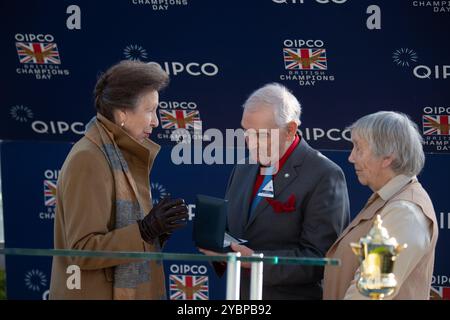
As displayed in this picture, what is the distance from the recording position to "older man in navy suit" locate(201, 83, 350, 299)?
13.3ft

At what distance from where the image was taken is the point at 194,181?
617 cm

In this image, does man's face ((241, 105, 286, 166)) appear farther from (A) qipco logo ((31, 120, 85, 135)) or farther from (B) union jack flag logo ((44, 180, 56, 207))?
(B) union jack flag logo ((44, 180, 56, 207))

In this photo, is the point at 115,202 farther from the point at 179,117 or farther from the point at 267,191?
the point at 179,117

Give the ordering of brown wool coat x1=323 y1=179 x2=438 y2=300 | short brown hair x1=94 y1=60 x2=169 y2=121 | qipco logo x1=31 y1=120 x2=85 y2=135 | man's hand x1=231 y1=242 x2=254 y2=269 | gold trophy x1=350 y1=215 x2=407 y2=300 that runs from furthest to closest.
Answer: qipco logo x1=31 y1=120 x2=85 y2=135 → man's hand x1=231 y1=242 x2=254 y2=269 → short brown hair x1=94 y1=60 x2=169 y2=121 → brown wool coat x1=323 y1=179 x2=438 y2=300 → gold trophy x1=350 y1=215 x2=407 y2=300

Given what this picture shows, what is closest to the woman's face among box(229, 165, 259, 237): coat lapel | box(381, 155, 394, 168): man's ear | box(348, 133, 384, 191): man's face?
box(229, 165, 259, 237): coat lapel

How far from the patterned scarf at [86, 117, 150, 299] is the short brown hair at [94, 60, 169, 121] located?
0.31 feet

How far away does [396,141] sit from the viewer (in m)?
3.67

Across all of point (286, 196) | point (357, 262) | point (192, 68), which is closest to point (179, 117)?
point (192, 68)

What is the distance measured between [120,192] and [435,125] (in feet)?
9.42

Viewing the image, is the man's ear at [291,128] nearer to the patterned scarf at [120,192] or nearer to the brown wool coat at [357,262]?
the brown wool coat at [357,262]

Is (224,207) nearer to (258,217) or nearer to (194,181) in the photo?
(258,217)

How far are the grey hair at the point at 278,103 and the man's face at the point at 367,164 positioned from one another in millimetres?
470

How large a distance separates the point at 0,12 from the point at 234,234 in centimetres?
274
